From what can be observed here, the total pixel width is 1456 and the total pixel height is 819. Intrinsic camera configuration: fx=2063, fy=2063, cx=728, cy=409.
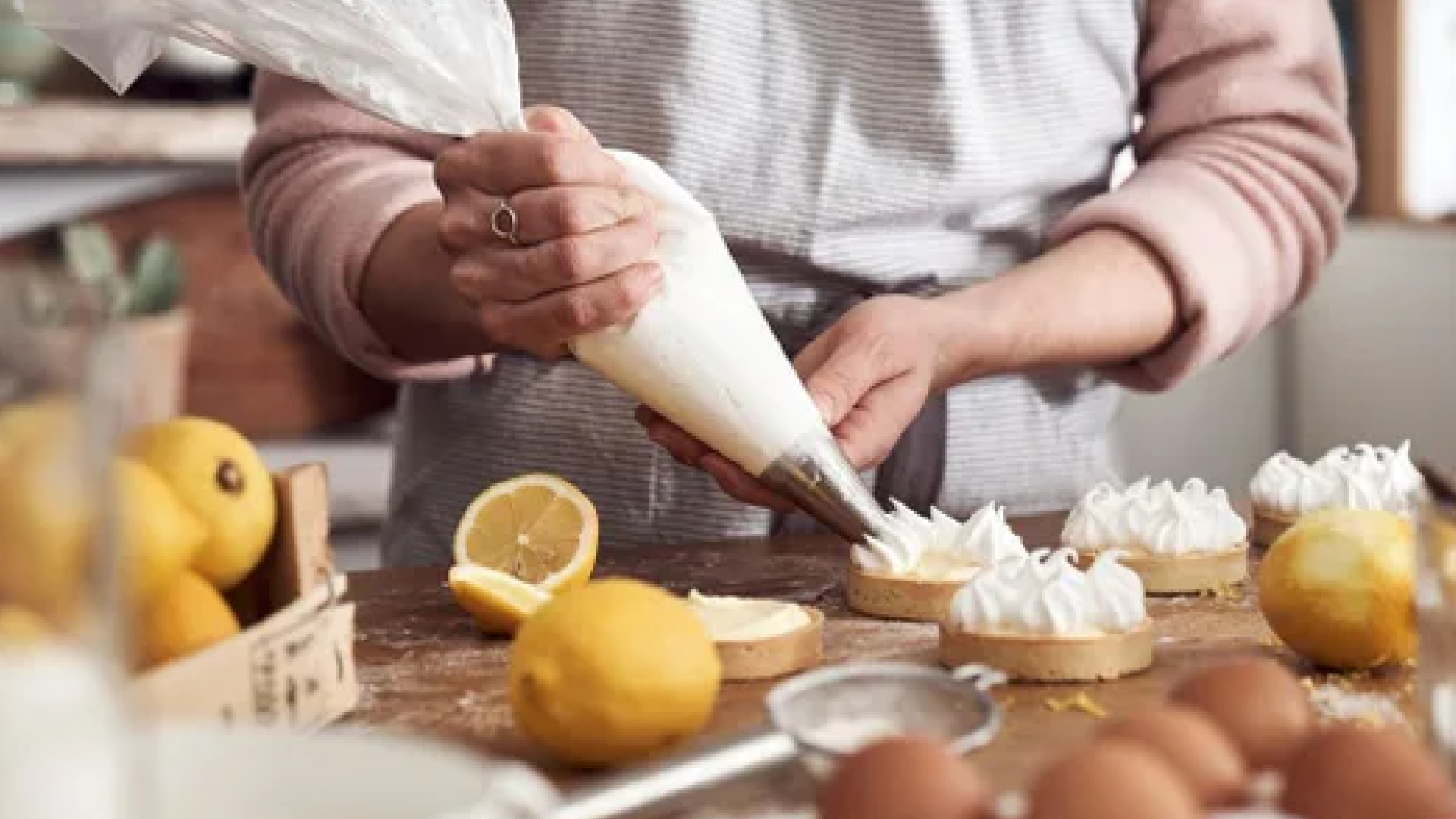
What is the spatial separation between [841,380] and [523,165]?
0.26 m

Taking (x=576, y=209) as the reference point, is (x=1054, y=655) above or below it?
below

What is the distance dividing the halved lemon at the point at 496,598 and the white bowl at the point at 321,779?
41cm

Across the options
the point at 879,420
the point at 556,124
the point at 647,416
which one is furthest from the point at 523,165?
the point at 879,420

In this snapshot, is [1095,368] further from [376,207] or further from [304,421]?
[304,421]

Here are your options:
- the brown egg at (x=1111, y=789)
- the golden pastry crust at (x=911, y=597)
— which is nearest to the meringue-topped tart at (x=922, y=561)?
the golden pastry crust at (x=911, y=597)

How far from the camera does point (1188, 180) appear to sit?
162 centimetres

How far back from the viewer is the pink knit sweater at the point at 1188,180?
157 centimetres

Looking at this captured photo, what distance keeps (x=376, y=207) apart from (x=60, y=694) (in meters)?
1.01

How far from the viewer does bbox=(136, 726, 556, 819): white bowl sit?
0.66 meters

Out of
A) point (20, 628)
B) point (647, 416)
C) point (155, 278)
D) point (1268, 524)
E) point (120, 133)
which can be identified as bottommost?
point (155, 278)

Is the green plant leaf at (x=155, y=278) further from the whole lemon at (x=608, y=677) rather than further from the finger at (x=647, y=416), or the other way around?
the whole lemon at (x=608, y=677)

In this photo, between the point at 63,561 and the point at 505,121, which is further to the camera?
the point at 505,121

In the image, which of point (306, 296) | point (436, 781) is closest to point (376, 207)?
point (306, 296)

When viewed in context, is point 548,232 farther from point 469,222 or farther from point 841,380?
point 841,380
